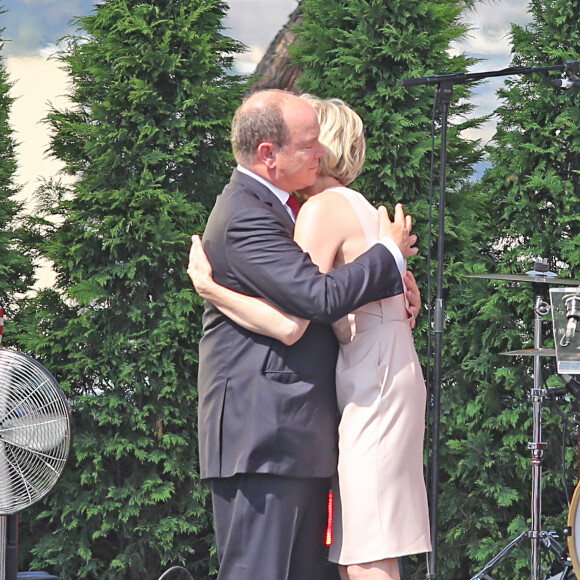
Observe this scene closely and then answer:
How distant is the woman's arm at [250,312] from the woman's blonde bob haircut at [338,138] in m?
0.40

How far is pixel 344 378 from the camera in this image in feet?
6.99

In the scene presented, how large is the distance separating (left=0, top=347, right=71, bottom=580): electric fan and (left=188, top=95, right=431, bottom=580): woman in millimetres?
1116

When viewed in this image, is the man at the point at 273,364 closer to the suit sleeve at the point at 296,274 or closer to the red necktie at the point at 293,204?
the suit sleeve at the point at 296,274

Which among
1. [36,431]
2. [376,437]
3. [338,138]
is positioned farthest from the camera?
[36,431]

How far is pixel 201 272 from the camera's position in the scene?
85.2 inches

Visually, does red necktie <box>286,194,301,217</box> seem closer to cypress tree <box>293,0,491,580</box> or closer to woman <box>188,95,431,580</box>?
woman <box>188,95,431,580</box>

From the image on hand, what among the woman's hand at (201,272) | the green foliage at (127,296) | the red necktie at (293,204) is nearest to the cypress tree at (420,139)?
the green foliage at (127,296)

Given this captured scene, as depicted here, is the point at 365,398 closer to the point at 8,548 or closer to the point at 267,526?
the point at 267,526

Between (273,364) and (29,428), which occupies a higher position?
(273,364)

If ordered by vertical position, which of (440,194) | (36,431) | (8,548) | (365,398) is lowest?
(8,548)

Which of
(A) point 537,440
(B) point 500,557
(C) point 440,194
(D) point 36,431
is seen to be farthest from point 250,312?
(B) point 500,557

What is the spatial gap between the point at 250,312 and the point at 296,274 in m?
0.15

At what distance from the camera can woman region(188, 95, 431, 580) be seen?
2088 mm

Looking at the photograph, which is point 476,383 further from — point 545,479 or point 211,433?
point 211,433
